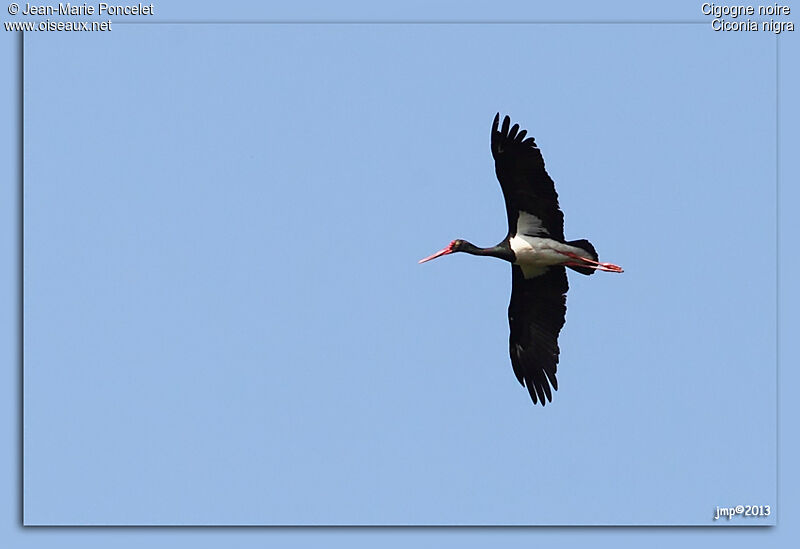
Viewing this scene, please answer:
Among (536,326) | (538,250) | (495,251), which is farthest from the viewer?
(536,326)

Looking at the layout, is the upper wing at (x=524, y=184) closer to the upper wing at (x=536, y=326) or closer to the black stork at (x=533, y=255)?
the black stork at (x=533, y=255)

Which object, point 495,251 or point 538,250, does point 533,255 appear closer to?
point 538,250

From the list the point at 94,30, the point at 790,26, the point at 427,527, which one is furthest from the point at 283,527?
the point at 790,26

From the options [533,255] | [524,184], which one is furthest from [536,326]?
[524,184]

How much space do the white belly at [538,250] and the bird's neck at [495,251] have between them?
0.23 feet

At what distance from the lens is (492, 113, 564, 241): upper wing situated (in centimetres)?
1616

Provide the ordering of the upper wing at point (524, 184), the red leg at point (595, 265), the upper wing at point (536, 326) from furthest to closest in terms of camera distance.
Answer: the upper wing at point (536, 326)
the red leg at point (595, 265)
the upper wing at point (524, 184)

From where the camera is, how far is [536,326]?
17.7 meters

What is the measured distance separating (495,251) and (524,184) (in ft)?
3.50

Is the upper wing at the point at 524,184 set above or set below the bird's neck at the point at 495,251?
above

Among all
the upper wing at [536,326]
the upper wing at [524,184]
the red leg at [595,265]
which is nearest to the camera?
the upper wing at [524,184]

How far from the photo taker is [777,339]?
52.3ft

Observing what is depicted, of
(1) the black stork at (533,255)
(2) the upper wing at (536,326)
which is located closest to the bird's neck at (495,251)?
(1) the black stork at (533,255)

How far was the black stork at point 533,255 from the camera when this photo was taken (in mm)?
16266
